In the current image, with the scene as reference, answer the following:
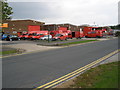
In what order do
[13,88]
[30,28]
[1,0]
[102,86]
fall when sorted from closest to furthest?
[102,86]
[13,88]
[1,0]
[30,28]

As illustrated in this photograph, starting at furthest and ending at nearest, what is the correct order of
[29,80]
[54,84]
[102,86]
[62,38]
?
[62,38] < [29,80] < [54,84] < [102,86]

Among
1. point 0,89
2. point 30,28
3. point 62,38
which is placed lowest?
point 0,89

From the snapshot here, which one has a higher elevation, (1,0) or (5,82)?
(1,0)

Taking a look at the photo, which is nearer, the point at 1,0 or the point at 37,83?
the point at 37,83

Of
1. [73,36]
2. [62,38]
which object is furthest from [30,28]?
[62,38]

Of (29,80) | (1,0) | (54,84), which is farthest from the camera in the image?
(1,0)

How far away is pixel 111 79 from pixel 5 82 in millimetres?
4454

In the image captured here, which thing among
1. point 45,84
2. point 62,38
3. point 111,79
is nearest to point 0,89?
point 45,84

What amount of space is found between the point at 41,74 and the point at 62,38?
29.9m

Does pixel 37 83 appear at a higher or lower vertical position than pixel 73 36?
lower

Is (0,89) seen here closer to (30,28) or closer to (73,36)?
(73,36)

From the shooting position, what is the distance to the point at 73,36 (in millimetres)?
46688

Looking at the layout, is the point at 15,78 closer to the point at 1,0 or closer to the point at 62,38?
the point at 1,0

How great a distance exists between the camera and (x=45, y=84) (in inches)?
218
